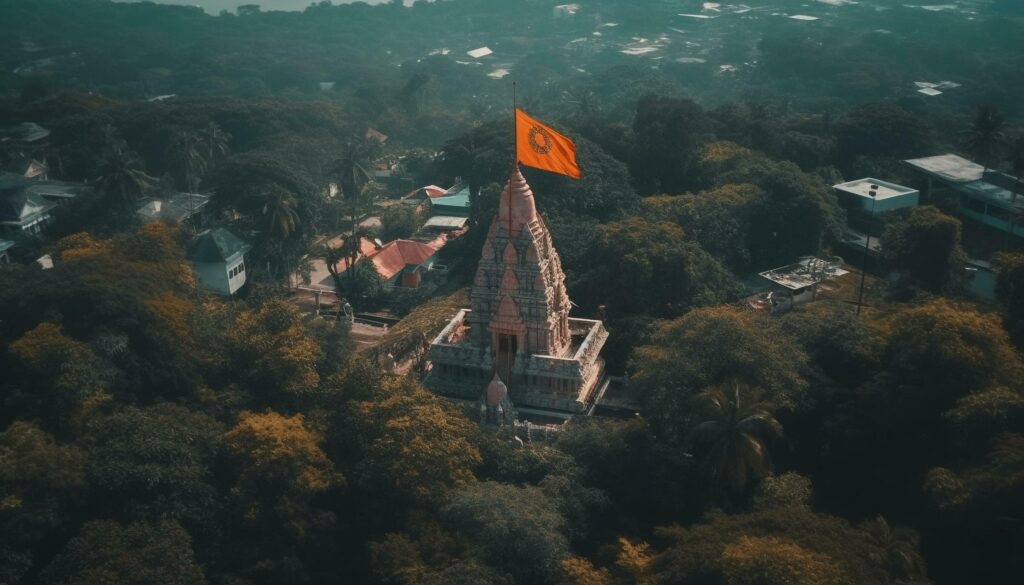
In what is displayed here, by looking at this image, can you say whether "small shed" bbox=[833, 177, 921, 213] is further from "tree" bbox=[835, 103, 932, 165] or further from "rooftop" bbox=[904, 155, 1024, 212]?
"tree" bbox=[835, 103, 932, 165]

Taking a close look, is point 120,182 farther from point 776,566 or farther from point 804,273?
point 776,566

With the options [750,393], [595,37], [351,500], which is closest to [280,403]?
[351,500]

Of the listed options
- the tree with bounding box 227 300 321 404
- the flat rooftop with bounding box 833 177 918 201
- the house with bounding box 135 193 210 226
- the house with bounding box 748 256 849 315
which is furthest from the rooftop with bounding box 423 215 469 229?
the tree with bounding box 227 300 321 404

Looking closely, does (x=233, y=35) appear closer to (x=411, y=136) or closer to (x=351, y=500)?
(x=411, y=136)

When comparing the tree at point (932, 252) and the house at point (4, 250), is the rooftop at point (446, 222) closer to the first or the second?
the house at point (4, 250)

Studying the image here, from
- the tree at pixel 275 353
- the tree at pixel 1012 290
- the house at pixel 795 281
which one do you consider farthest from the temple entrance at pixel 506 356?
the tree at pixel 1012 290

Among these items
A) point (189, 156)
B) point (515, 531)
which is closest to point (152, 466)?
point (515, 531)
